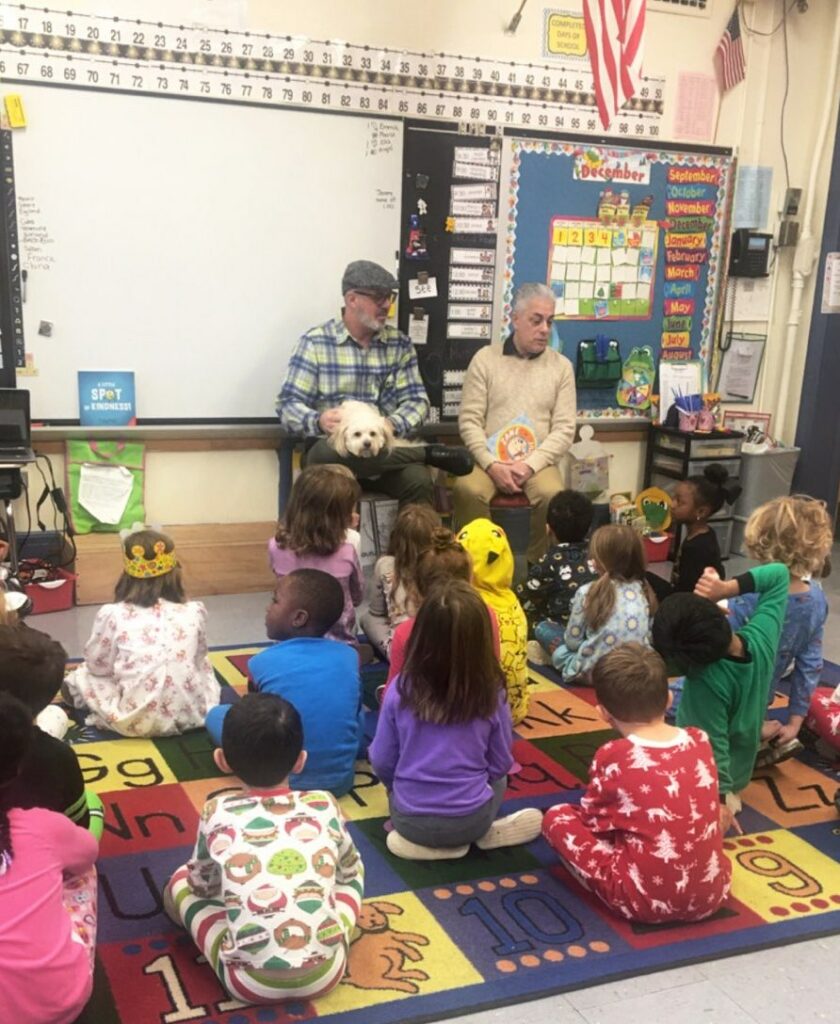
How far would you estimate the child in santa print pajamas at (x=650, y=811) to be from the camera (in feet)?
7.15

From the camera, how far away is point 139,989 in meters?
1.97

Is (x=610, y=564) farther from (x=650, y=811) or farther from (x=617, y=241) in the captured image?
(x=617, y=241)

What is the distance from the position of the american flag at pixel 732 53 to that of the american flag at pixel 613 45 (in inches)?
58.4

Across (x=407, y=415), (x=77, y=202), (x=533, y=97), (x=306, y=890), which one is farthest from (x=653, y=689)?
(x=533, y=97)

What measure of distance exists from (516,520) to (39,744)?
294cm

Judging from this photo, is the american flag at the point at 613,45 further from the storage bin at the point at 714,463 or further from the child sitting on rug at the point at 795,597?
the storage bin at the point at 714,463

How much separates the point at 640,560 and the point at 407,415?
5.18 feet

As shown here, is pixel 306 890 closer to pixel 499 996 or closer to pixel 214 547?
pixel 499 996

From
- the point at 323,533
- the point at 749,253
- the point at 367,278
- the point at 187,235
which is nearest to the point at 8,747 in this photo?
the point at 323,533

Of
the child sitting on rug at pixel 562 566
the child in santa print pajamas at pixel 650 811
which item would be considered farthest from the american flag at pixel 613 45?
the child in santa print pajamas at pixel 650 811

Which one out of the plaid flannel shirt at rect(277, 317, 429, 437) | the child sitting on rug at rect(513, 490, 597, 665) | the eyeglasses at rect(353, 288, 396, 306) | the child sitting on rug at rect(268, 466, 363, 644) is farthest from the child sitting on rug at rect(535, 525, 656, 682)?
the eyeglasses at rect(353, 288, 396, 306)

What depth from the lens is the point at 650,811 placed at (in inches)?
86.0

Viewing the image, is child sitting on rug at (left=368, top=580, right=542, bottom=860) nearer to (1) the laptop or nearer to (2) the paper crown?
(2) the paper crown

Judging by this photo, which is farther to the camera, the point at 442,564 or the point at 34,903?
the point at 442,564
